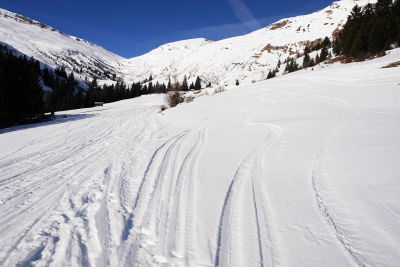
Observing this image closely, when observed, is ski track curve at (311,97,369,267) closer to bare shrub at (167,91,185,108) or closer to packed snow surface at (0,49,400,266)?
packed snow surface at (0,49,400,266)

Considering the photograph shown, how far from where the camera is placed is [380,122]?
576 centimetres

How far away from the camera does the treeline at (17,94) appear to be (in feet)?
58.0

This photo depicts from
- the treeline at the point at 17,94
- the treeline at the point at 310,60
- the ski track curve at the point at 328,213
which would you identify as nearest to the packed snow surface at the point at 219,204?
the ski track curve at the point at 328,213

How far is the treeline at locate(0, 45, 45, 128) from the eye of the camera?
17.7 meters

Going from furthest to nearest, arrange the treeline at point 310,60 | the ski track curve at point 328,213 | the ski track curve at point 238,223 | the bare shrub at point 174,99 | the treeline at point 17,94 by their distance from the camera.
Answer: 1. the treeline at point 310,60
2. the bare shrub at point 174,99
3. the treeline at point 17,94
4. the ski track curve at point 238,223
5. the ski track curve at point 328,213

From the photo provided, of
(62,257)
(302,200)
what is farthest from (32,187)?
(302,200)

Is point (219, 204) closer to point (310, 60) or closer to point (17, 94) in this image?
point (17, 94)

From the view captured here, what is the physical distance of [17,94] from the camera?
61.8ft

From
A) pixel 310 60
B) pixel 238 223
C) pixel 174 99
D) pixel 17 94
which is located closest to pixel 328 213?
pixel 238 223

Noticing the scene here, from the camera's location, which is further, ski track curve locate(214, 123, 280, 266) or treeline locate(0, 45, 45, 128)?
treeline locate(0, 45, 45, 128)

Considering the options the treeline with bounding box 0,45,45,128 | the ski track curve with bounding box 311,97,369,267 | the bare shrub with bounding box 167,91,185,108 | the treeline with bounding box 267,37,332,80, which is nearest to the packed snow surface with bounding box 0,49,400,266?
the ski track curve with bounding box 311,97,369,267

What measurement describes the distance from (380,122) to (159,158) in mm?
6953

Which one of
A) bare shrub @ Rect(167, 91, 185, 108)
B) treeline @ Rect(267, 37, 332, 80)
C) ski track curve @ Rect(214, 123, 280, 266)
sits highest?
treeline @ Rect(267, 37, 332, 80)

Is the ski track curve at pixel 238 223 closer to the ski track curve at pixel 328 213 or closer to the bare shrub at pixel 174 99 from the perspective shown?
the ski track curve at pixel 328 213
